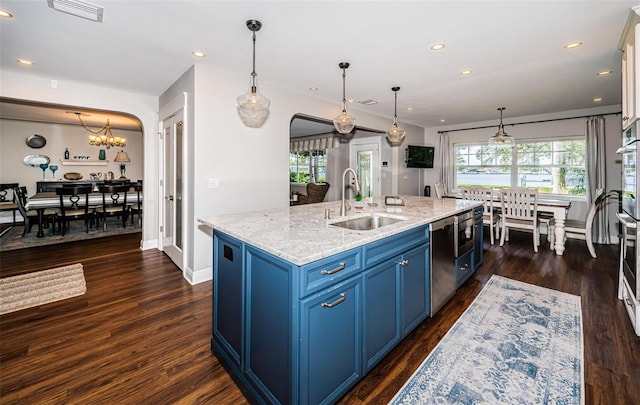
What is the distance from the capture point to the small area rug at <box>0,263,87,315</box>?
9.07 feet

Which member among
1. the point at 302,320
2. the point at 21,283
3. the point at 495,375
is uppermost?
the point at 302,320

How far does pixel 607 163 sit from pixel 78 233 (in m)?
10.2

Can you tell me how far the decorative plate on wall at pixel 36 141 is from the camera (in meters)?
7.01

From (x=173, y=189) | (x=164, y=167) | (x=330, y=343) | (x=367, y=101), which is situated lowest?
(x=330, y=343)

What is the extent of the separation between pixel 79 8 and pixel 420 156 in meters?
6.48

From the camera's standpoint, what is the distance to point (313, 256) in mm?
1323

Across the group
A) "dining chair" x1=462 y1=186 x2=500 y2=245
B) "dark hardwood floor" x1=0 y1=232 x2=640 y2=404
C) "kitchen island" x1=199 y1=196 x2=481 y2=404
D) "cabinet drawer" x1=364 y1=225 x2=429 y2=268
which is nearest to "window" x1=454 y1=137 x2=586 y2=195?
"dining chair" x1=462 y1=186 x2=500 y2=245

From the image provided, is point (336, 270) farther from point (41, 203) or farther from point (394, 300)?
point (41, 203)

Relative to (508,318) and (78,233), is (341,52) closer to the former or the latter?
(508,318)

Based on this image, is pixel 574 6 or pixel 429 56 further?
pixel 429 56

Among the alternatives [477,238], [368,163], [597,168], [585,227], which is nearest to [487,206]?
[585,227]

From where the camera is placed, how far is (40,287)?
122 inches

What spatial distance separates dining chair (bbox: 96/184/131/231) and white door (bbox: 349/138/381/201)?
5.42m

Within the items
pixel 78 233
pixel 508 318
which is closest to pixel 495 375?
pixel 508 318
